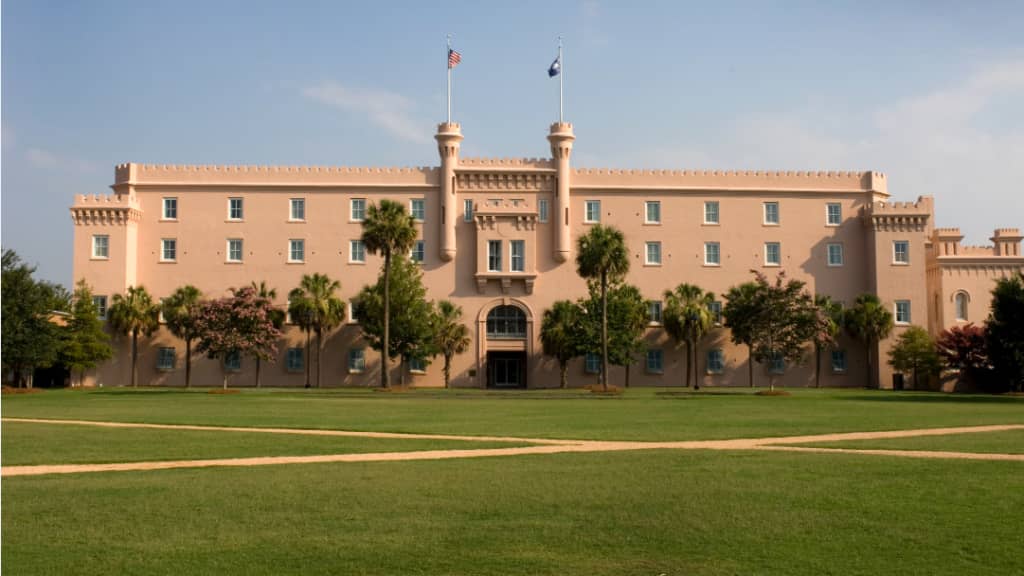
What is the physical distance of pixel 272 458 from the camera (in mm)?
19219

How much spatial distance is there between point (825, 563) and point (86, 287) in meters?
61.0

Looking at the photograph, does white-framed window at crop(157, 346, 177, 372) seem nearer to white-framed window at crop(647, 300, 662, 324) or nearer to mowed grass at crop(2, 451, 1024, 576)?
white-framed window at crop(647, 300, 662, 324)

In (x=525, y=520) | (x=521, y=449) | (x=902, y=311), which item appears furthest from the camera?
(x=902, y=311)

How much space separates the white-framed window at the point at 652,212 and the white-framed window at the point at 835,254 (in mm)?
11316

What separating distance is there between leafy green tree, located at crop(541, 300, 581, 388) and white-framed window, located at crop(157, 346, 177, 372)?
23.3 metres

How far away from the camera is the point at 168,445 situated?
21.8m

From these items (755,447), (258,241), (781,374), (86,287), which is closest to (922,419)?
(755,447)

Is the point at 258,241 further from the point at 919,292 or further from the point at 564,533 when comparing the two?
the point at 564,533

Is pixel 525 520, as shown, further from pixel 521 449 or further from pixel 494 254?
pixel 494 254

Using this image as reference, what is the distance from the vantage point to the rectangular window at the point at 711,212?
223ft

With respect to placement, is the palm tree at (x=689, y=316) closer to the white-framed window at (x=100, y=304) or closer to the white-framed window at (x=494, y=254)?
the white-framed window at (x=494, y=254)

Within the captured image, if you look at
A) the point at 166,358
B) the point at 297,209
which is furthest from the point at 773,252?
the point at 166,358

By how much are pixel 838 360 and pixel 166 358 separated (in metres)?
42.6

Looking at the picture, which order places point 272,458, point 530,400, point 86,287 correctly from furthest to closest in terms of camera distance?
point 86,287 < point 530,400 < point 272,458
